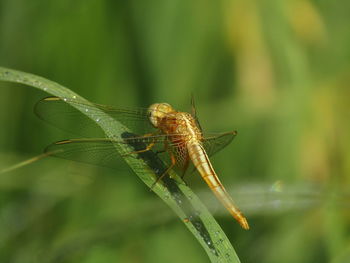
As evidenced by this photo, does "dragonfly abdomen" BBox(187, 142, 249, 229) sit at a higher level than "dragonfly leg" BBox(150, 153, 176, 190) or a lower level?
lower

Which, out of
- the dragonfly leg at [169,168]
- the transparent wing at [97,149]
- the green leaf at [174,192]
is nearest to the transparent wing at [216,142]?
the dragonfly leg at [169,168]

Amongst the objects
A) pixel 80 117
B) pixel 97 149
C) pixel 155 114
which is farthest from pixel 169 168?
pixel 80 117

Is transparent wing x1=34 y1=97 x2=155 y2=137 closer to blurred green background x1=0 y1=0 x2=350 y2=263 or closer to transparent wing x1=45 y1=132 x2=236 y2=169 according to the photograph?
transparent wing x1=45 y1=132 x2=236 y2=169

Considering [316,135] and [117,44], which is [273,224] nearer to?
[316,135]

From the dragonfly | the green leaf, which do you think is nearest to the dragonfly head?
the dragonfly

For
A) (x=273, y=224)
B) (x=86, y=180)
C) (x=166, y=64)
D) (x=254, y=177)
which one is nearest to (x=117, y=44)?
(x=166, y=64)

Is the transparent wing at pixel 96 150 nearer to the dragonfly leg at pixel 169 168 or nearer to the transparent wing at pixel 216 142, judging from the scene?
the dragonfly leg at pixel 169 168

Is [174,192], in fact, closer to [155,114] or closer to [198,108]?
[155,114]

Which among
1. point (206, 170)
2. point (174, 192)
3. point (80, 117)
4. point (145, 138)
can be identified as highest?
point (80, 117)
